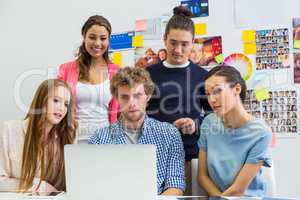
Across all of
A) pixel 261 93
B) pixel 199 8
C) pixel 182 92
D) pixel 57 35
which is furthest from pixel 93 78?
pixel 261 93

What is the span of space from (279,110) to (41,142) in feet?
4.34

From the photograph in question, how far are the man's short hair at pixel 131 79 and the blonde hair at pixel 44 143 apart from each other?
27cm

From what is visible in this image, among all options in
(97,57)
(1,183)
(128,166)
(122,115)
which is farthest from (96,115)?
(128,166)

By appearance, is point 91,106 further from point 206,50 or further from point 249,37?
point 249,37

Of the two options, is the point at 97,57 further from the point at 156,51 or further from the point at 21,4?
the point at 21,4

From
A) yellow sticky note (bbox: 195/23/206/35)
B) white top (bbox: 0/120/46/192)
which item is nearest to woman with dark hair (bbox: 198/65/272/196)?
yellow sticky note (bbox: 195/23/206/35)

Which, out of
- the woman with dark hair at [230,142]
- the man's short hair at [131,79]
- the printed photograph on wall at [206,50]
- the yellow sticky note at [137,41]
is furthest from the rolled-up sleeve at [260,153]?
the yellow sticky note at [137,41]

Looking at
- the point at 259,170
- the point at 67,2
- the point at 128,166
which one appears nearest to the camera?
the point at 128,166

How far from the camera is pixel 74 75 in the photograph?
2.03m

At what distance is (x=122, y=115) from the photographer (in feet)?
6.23

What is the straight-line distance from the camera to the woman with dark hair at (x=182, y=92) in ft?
6.24

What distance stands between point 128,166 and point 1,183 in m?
1.05

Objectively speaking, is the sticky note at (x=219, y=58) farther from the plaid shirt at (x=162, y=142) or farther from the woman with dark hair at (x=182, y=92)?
the plaid shirt at (x=162, y=142)

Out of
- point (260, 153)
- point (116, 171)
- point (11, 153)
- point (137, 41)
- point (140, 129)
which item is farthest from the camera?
point (137, 41)
